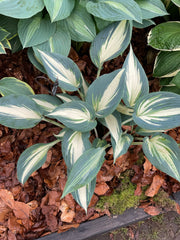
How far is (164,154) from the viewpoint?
0.93m

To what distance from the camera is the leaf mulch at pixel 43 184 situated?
121cm

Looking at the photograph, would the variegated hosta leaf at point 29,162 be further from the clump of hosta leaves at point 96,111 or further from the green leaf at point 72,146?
the green leaf at point 72,146

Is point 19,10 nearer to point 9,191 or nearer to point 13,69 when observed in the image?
point 13,69

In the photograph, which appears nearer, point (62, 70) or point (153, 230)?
point (62, 70)

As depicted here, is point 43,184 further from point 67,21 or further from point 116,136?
point 67,21

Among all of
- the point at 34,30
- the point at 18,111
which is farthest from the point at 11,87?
the point at 34,30

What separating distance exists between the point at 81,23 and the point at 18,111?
0.47 metres

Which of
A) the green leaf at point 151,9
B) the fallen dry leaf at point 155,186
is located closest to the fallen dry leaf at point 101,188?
the fallen dry leaf at point 155,186

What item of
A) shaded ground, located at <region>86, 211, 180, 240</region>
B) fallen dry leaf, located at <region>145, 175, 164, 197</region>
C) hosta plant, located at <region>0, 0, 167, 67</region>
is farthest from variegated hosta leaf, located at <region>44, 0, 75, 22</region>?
shaded ground, located at <region>86, 211, 180, 240</region>

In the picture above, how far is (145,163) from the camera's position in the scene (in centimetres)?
131

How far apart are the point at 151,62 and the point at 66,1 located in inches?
28.5

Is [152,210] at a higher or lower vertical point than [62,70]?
lower

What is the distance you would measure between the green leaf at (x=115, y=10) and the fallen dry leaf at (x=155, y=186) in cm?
84

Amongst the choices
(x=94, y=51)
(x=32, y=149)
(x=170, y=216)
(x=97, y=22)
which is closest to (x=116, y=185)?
(x=170, y=216)
